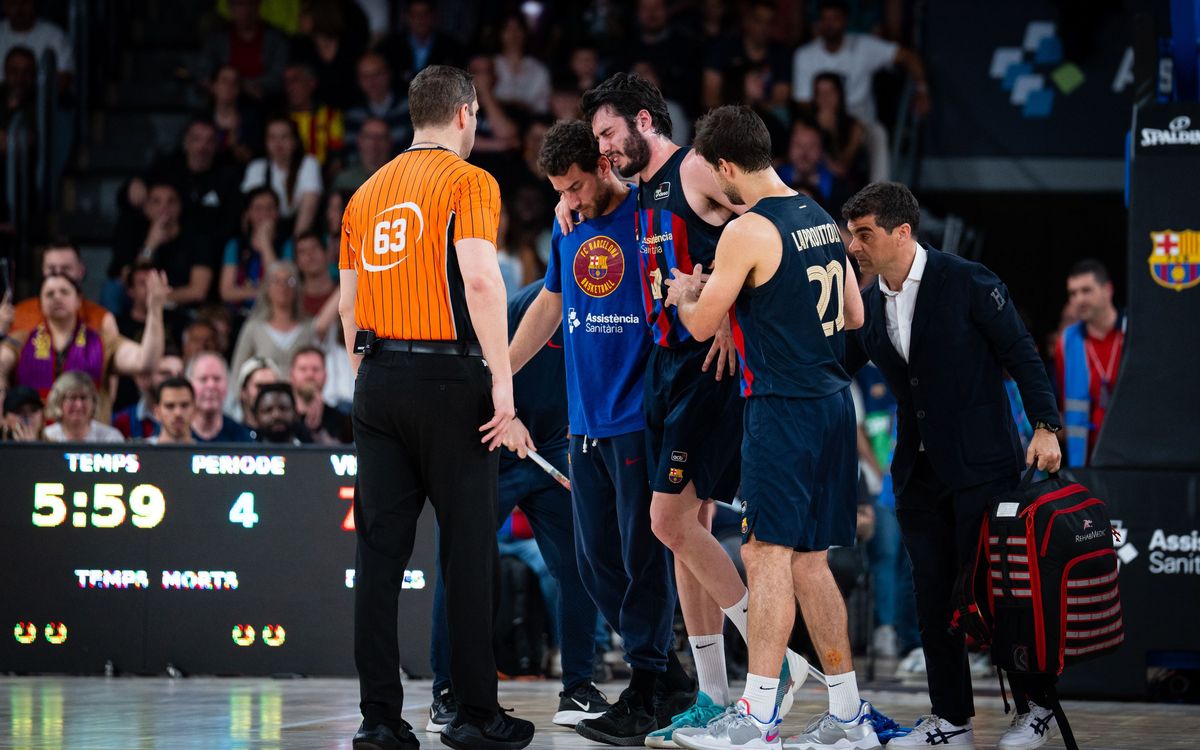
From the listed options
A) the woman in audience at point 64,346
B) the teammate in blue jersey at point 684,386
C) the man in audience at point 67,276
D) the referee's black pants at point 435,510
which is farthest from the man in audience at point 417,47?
the referee's black pants at point 435,510

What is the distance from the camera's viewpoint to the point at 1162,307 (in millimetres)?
8070

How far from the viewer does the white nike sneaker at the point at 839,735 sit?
19.6 ft

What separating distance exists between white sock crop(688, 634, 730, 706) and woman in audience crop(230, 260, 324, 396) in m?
5.65

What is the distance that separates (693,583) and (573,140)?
1.77m

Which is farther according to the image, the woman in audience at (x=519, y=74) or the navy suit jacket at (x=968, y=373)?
the woman in audience at (x=519, y=74)

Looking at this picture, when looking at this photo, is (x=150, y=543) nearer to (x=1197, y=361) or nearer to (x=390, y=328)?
(x=390, y=328)

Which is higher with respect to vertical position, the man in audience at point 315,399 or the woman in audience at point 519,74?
the woman in audience at point 519,74

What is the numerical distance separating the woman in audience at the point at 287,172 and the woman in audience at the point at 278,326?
178 cm

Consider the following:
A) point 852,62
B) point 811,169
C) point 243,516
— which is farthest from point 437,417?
point 852,62

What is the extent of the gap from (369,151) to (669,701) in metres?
7.79

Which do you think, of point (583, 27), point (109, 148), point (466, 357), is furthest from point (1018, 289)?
point (466, 357)

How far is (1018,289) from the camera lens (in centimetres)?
1473

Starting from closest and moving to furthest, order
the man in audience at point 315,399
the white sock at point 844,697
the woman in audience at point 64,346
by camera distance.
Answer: the white sock at point 844,697, the man in audience at point 315,399, the woman in audience at point 64,346

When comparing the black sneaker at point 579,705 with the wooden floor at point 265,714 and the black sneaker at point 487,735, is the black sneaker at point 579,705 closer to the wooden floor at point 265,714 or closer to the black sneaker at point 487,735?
the wooden floor at point 265,714
